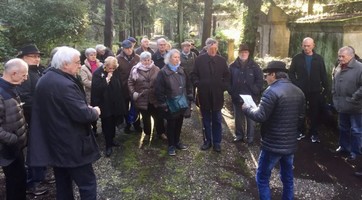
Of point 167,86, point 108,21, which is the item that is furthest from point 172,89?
point 108,21

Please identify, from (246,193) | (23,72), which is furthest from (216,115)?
(23,72)

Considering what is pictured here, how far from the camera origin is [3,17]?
12672mm

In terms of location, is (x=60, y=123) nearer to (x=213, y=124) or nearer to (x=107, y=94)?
(x=107, y=94)

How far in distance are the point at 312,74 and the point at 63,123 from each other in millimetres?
5190

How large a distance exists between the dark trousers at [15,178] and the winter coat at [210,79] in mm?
3444

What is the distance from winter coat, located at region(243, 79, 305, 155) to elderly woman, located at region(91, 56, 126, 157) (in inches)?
120

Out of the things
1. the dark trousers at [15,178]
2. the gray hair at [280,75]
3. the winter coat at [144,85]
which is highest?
the gray hair at [280,75]

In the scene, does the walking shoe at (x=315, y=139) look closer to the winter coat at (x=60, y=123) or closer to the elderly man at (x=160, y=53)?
the elderly man at (x=160, y=53)

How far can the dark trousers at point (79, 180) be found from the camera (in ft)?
12.0

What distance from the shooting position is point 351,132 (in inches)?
235

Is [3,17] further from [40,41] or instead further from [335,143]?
[335,143]

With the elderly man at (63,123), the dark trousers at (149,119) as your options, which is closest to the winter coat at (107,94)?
the dark trousers at (149,119)

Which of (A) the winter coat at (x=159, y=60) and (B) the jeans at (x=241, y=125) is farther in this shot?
(A) the winter coat at (x=159, y=60)

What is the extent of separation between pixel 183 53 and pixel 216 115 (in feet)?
9.59
